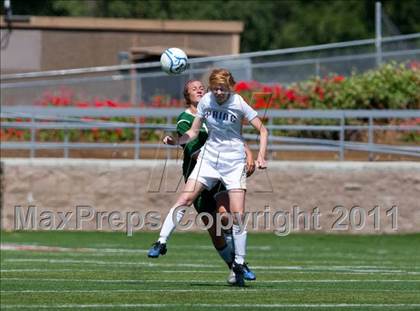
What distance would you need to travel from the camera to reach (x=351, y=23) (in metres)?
47.6

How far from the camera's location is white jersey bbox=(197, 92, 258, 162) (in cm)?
1053

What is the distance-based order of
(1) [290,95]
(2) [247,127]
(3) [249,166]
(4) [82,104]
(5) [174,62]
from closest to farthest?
(3) [249,166] < (5) [174,62] < (2) [247,127] < (1) [290,95] < (4) [82,104]

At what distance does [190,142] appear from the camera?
11047 mm

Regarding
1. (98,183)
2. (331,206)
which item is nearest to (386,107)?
(331,206)

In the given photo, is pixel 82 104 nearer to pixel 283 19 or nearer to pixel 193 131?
pixel 193 131

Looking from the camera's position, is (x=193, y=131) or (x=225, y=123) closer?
(x=225, y=123)

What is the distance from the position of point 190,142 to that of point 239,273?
139 cm

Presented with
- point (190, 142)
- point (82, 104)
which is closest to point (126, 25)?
point (82, 104)

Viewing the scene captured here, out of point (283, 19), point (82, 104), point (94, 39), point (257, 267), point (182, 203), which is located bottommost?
point (257, 267)

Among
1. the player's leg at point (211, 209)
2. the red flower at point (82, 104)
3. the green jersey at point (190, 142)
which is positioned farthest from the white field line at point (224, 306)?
the red flower at point (82, 104)

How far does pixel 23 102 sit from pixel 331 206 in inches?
315

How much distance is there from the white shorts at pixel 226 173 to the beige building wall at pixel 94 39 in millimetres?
19291

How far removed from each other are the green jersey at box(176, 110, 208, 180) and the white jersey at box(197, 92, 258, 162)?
1.44ft

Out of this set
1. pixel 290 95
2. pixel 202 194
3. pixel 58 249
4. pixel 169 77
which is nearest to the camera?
pixel 202 194
